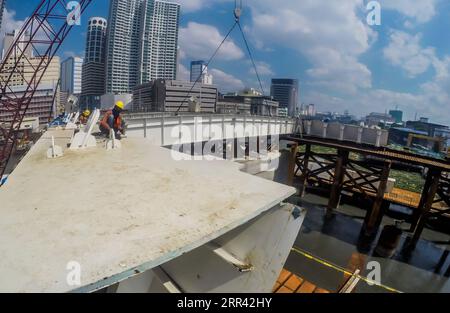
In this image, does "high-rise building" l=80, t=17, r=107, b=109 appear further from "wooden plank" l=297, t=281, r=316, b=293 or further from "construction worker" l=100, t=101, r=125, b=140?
"wooden plank" l=297, t=281, r=316, b=293

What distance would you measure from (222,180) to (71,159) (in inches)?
181

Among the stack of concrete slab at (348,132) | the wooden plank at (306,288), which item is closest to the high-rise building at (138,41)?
the stack of concrete slab at (348,132)

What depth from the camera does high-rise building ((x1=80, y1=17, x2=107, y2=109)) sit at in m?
103

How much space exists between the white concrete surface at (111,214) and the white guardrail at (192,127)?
6426 mm

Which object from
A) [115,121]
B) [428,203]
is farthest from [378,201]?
[115,121]

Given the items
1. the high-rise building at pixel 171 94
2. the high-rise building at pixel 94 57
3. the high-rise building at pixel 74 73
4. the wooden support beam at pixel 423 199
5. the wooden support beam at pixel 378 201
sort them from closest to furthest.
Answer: the wooden support beam at pixel 378 201, the wooden support beam at pixel 423 199, the high-rise building at pixel 171 94, the high-rise building at pixel 94 57, the high-rise building at pixel 74 73

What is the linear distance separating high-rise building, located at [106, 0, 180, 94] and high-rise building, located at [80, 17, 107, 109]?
210 inches

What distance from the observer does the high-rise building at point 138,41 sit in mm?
102750

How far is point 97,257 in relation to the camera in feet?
8.50

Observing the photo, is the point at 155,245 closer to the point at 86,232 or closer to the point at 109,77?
the point at 86,232

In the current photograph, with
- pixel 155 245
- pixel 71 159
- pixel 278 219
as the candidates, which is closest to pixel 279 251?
pixel 278 219

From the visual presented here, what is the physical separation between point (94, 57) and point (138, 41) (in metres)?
20.6

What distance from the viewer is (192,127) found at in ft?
48.6

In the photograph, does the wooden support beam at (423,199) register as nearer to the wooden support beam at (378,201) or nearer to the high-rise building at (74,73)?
the wooden support beam at (378,201)
